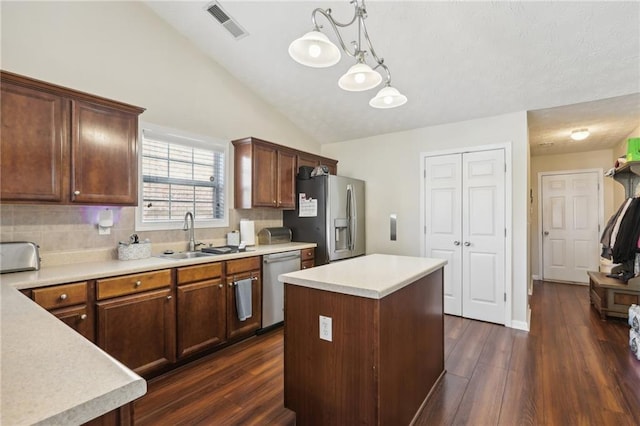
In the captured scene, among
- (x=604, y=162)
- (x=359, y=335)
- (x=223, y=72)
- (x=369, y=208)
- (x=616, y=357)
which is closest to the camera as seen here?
(x=359, y=335)

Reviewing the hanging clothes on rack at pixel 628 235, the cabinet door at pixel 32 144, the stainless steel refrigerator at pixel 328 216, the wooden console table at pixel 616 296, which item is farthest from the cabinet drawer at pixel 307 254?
the wooden console table at pixel 616 296

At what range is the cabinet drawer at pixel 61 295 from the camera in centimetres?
186

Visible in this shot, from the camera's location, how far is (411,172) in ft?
14.1

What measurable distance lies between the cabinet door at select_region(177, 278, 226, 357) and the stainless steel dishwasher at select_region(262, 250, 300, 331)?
517mm

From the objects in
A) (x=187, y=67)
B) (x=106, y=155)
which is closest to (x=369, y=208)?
(x=187, y=67)

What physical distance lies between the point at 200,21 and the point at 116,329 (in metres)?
2.91

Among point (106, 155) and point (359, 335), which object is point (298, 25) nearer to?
point (106, 155)

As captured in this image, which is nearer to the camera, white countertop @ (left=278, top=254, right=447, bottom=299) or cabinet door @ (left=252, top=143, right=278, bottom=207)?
white countertop @ (left=278, top=254, right=447, bottom=299)

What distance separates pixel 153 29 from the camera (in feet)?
9.97

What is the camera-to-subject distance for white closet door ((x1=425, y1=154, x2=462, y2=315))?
3.93 m

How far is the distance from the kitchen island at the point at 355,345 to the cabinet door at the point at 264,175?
1849mm

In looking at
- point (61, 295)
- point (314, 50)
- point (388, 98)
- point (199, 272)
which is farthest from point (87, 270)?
point (388, 98)

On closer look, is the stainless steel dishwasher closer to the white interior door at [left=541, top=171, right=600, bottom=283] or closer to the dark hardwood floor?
the dark hardwood floor

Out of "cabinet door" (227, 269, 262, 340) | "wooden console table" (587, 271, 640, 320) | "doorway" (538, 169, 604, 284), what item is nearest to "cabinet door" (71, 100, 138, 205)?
"cabinet door" (227, 269, 262, 340)
